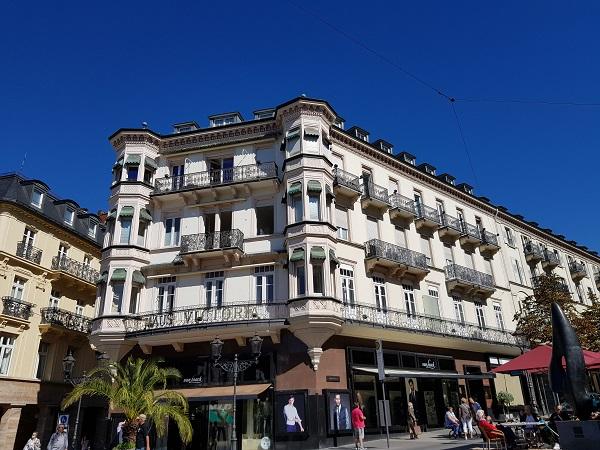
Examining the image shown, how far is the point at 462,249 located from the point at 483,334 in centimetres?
570

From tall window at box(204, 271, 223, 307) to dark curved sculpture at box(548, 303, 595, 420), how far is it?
1481cm

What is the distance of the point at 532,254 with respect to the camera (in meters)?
36.3

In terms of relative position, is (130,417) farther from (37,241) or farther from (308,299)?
(37,241)

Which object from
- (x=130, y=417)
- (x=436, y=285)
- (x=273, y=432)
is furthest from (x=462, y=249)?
(x=130, y=417)

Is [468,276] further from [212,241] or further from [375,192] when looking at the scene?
[212,241]

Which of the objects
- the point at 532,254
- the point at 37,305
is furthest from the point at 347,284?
the point at 532,254

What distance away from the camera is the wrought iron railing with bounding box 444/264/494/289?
27844 mm

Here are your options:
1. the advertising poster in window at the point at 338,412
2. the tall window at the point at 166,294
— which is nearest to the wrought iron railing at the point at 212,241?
the tall window at the point at 166,294

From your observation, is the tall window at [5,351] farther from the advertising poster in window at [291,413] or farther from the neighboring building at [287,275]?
the advertising poster in window at [291,413]

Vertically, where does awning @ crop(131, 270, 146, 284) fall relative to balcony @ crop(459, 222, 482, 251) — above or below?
below

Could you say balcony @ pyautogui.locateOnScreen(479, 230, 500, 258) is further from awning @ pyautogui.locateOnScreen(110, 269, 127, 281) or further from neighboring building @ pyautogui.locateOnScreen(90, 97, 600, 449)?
awning @ pyautogui.locateOnScreen(110, 269, 127, 281)

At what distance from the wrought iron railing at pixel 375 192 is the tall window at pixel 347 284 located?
4776 millimetres

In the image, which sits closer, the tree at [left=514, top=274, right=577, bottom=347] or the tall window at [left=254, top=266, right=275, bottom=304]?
the tall window at [left=254, top=266, right=275, bottom=304]

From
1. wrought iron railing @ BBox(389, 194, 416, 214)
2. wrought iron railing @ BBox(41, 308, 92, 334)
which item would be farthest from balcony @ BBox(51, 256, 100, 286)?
wrought iron railing @ BBox(389, 194, 416, 214)
